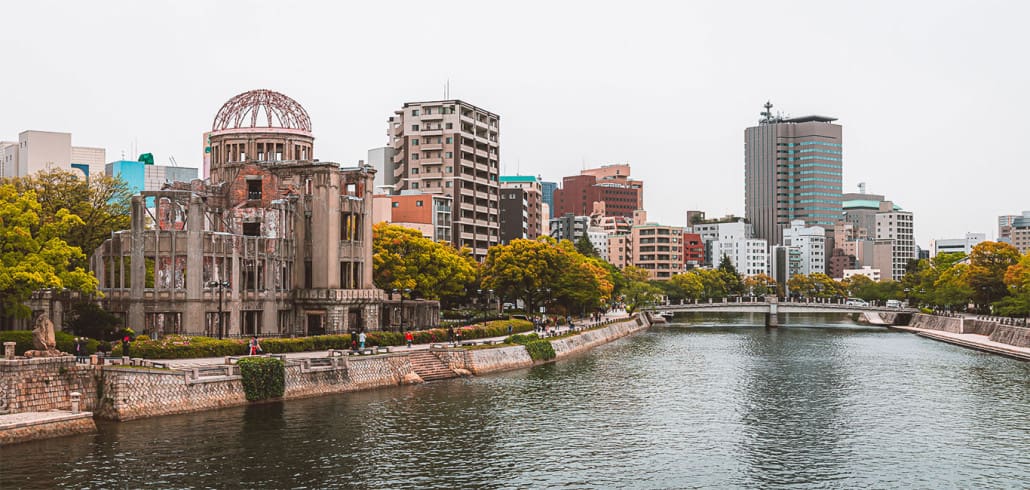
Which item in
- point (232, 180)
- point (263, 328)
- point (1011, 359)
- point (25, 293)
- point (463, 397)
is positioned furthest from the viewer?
point (1011, 359)

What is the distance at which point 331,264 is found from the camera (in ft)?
281

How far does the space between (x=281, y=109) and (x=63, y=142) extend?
64.2 meters

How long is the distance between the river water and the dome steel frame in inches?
A: 1361

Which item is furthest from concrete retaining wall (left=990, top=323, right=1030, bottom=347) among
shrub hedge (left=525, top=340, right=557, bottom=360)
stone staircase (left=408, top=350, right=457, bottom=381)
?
stone staircase (left=408, top=350, right=457, bottom=381)

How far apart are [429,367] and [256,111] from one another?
3354cm

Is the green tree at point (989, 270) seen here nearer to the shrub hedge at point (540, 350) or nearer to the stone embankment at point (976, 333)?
the stone embankment at point (976, 333)

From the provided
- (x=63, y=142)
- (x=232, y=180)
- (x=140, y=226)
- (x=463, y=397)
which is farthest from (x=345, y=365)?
(x=63, y=142)

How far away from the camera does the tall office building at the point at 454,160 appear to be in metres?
166

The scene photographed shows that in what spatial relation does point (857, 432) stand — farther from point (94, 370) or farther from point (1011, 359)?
point (1011, 359)

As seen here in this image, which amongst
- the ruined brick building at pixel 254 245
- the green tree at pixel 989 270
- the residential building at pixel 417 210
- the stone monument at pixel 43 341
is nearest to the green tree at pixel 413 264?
the ruined brick building at pixel 254 245

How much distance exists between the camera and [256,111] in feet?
304

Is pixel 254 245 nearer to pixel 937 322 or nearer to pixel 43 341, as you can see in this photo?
pixel 43 341

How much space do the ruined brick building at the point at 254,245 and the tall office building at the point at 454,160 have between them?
70.4m

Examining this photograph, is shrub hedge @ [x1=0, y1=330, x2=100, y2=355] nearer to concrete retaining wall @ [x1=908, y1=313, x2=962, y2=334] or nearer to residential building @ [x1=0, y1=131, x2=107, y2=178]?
residential building @ [x1=0, y1=131, x2=107, y2=178]
